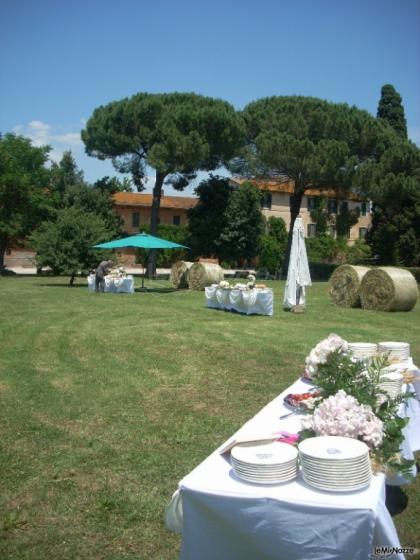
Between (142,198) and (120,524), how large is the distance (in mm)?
49928

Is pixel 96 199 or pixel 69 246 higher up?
pixel 96 199

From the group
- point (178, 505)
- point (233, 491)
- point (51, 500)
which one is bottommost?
point (51, 500)

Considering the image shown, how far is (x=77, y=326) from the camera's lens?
40.9 ft

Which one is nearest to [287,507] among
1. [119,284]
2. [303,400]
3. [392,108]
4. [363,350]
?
[303,400]

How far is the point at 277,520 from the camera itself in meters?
2.54

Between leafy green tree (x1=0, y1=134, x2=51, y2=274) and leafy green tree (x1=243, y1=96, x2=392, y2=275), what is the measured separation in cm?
1374

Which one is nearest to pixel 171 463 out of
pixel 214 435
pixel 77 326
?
pixel 214 435

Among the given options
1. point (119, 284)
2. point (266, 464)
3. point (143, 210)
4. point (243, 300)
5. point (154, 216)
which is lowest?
point (119, 284)

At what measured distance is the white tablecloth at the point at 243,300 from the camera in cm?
1466

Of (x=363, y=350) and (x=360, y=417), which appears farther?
(x=363, y=350)

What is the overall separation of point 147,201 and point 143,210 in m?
1.31

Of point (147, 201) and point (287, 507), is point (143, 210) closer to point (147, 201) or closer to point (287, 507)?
point (147, 201)

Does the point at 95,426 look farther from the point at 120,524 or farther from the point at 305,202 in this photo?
the point at 305,202

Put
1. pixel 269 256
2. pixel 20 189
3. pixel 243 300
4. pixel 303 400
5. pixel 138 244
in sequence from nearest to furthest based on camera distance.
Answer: pixel 303 400 < pixel 243 300 < pixel 138 244 < pixel 20 189 < pixel 269 256
